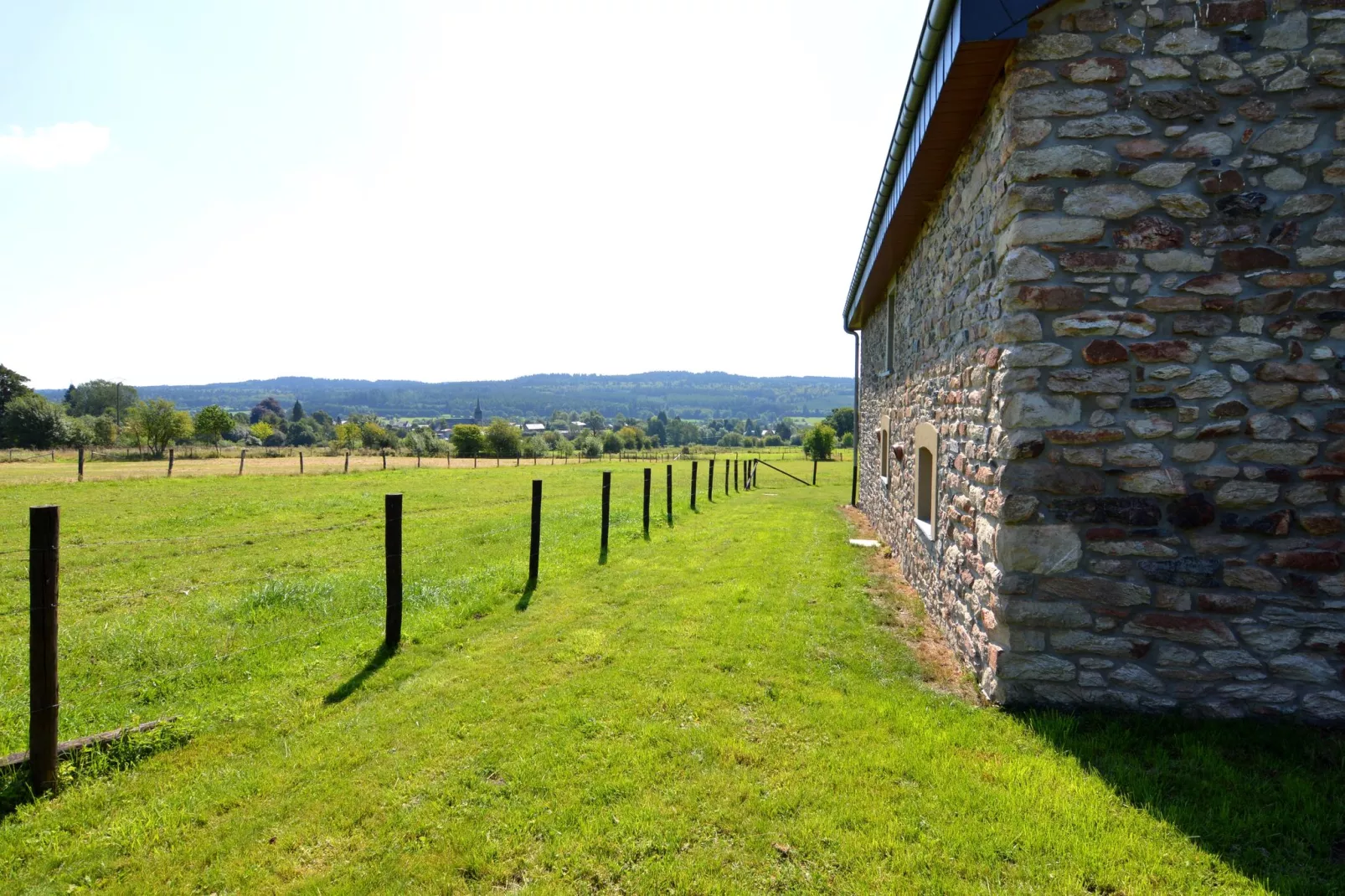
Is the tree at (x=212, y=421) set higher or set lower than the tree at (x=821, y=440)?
higher

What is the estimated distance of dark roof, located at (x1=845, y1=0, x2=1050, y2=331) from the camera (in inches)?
150

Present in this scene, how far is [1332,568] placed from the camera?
12.1ft

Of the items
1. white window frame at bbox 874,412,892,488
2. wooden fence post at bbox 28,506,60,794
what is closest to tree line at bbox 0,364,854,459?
white window frame at bbox 874,412,892,488

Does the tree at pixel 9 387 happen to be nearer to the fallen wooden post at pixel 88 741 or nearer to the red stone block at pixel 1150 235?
the fallen wooden post at pixel 88 741

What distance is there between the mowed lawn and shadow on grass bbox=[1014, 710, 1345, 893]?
0.04ft

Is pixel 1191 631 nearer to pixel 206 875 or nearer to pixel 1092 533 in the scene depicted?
pixel 1092 533

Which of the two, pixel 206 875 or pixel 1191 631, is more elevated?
pixel 1191 631

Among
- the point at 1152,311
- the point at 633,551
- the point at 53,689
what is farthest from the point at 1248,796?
the point at 633,551

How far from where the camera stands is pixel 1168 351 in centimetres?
386

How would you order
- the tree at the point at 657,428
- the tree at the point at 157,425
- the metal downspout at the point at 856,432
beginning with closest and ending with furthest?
the metal downspout at the point at 856,432 < the tree at the point at 157,425 < the tree at the point at 657,428

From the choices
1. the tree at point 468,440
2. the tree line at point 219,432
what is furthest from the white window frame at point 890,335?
the tree at point 468,440

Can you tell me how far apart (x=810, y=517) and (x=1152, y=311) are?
35.2 ft

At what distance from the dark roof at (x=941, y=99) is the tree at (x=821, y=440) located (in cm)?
4003

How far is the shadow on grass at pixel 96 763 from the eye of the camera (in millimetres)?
3090
